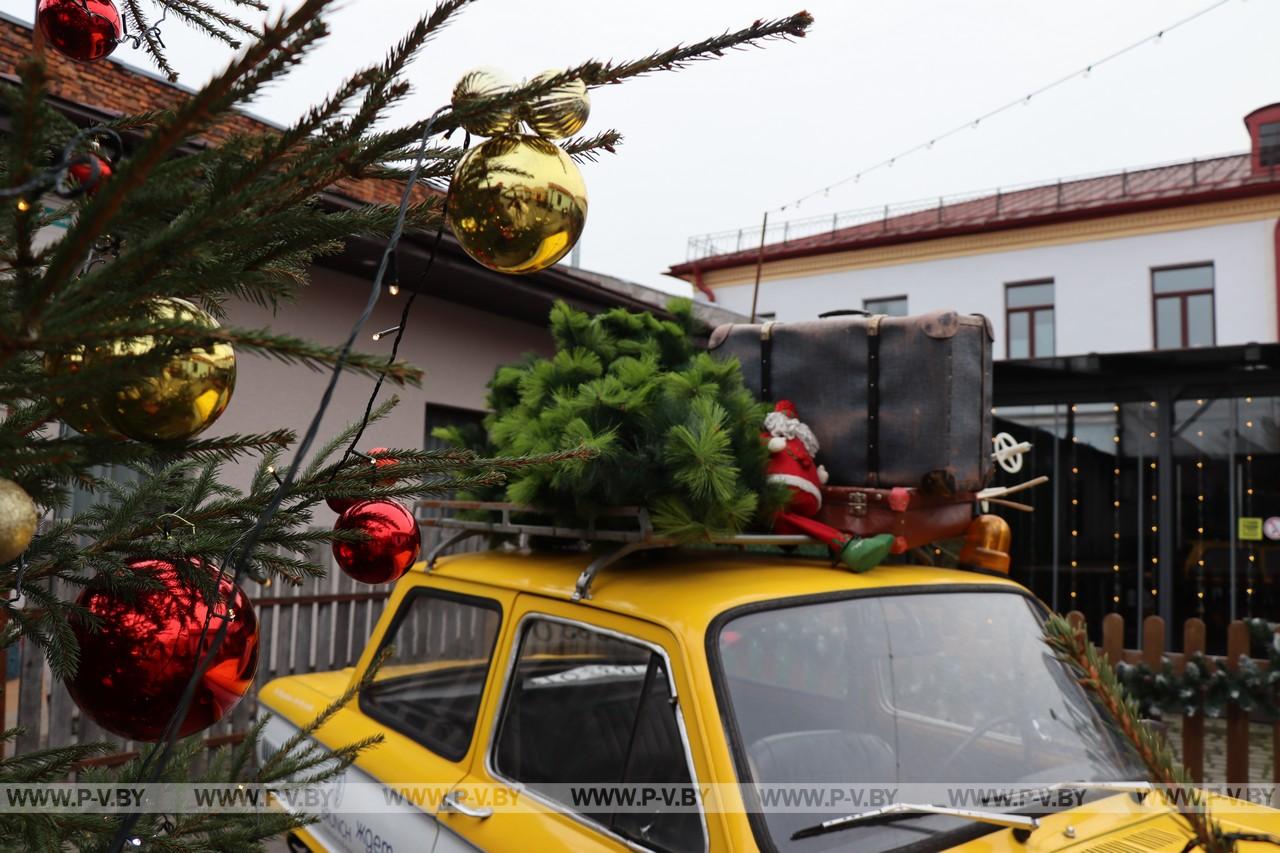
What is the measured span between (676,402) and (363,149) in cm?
155

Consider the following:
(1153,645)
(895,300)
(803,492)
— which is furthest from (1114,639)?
(895,300)

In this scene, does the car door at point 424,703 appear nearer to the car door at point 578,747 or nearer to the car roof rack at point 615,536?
the car door at point 578,747

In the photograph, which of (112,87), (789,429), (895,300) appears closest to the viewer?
(789,429)

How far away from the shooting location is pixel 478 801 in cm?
243

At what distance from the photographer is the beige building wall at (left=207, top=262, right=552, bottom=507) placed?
20.6 feet

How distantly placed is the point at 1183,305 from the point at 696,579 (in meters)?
20.3

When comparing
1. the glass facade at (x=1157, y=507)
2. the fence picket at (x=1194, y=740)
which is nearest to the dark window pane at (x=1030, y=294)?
the glass facade at (x=1157, y=507)

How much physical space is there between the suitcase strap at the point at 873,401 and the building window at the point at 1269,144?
2050 cm

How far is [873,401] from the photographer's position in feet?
9.34

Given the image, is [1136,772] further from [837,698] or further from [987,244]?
[987,244]

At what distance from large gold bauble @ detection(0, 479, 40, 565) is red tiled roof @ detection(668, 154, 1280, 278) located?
21689 millimetres

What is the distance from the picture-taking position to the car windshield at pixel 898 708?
2041mm

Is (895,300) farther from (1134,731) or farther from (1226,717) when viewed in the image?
(1134,731)

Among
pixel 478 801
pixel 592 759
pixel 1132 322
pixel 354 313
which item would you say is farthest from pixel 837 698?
pixel 1132 322
